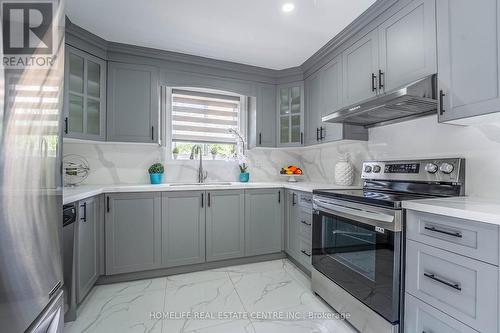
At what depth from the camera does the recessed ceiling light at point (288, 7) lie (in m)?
1.84

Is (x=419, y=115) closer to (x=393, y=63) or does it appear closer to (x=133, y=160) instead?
(x=393, y=63)

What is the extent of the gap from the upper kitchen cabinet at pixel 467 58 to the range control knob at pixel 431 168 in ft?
1.13

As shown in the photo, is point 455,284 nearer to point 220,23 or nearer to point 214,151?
point 220,23

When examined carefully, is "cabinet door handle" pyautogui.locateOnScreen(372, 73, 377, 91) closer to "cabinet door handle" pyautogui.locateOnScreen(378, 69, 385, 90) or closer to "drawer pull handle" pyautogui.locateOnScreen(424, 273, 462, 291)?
"cabinet door handle" pyautogui.locateOnScreen(378, 69, 385, 90)

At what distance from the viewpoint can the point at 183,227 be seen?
237cm

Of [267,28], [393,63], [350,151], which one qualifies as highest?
[267,28]

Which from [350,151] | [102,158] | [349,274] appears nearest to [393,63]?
[350,151]

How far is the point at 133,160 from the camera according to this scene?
272 centimetres

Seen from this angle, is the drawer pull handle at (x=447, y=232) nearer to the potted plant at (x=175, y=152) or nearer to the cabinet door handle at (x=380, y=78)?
the cabinet door handle at (x=380, y=78)

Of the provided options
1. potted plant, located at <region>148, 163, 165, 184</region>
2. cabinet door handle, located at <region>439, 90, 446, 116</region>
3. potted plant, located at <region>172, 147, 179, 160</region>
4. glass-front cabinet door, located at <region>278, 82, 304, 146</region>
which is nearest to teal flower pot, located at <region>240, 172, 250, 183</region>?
glass-front cabinet door, located at <region>278, 82, 304, 146</region>

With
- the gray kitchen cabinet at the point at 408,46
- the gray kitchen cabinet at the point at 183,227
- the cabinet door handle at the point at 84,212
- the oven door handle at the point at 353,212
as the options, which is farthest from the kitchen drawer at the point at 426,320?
the cabinet door handle at the point at 84,212

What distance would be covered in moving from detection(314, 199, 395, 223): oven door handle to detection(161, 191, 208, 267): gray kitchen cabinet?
1.22 metres

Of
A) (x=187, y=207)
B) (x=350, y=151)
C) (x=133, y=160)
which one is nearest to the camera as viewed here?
(x=187, y=207)

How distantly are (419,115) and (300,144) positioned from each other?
1349 mm
